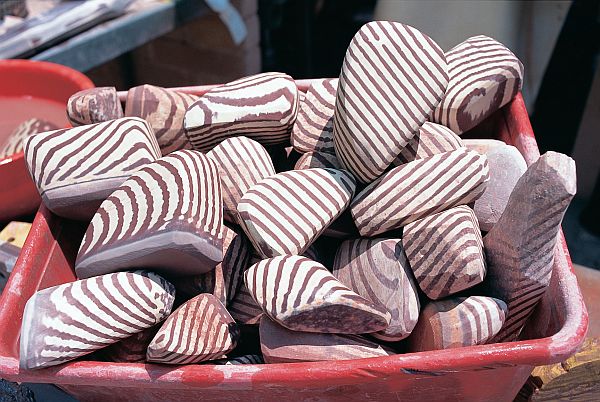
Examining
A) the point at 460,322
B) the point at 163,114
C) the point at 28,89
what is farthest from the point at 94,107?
the point at 460,322

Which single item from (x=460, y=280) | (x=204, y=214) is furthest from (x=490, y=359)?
(x=204, y=214)

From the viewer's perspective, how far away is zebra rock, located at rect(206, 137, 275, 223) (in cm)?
54

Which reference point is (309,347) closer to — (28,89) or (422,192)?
(422,192)

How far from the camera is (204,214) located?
1.57 ft

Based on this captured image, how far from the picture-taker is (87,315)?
44 centimetres

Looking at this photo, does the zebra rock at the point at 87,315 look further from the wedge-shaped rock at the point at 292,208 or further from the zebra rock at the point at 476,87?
the zebra rock at the point at 476,87

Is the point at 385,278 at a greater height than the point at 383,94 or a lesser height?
lesser

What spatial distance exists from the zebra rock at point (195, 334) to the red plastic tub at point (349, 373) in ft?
0.04

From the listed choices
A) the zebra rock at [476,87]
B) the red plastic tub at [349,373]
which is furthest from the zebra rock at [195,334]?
the zebra rock at [476,87]

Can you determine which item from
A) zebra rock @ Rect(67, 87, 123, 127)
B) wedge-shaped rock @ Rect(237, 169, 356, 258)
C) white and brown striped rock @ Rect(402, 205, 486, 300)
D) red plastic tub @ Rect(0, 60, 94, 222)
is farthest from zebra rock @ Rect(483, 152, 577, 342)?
red plastic tub @ Rect(0, 60, 94, 222)

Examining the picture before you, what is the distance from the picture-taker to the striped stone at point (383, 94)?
50cm

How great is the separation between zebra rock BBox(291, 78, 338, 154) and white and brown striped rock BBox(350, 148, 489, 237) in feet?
0.29

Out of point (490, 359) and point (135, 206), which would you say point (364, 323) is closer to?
point (490, 359)

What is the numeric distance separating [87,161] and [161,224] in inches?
4.6
